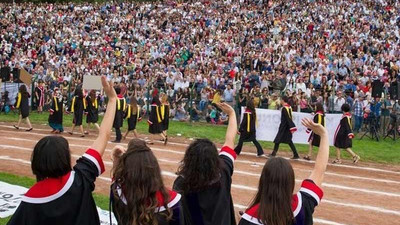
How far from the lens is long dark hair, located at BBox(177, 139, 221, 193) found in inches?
183

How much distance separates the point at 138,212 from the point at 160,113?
1551 centimetres

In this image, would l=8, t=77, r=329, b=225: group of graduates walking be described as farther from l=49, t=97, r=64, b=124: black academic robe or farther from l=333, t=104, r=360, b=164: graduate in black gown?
l=49, t=97, r=64, b=124: black academic robe

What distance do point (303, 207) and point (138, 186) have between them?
1191 millimetres

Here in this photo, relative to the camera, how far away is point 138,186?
393 cm

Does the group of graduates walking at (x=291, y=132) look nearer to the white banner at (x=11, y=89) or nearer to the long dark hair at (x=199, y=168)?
the long dark hair at (x=199, y=168)

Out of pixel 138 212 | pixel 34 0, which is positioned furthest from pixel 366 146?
pixel 34 0

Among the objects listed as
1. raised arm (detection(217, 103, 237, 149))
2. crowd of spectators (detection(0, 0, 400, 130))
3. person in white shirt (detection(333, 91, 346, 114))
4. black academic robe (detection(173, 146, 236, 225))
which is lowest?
black academic robe (detection(173, 146, 236, 225))

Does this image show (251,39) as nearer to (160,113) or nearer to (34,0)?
(160,113)

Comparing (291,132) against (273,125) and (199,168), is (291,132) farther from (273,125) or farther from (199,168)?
(199,168)

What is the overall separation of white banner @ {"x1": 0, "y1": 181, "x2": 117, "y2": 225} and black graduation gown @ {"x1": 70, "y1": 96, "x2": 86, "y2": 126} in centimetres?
978

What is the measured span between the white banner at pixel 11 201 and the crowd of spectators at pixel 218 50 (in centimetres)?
1205

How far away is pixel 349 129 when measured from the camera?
54.8 ft

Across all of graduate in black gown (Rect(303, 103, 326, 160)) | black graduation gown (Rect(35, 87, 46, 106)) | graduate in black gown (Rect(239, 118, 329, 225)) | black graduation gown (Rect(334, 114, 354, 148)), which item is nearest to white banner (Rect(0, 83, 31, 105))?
black graduation gown (Rect(35, 87, 46, 106))

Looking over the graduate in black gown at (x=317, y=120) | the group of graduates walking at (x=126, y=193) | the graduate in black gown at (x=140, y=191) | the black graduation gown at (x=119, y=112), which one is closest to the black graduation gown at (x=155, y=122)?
the black graduation gown at (x=119, y=112)
